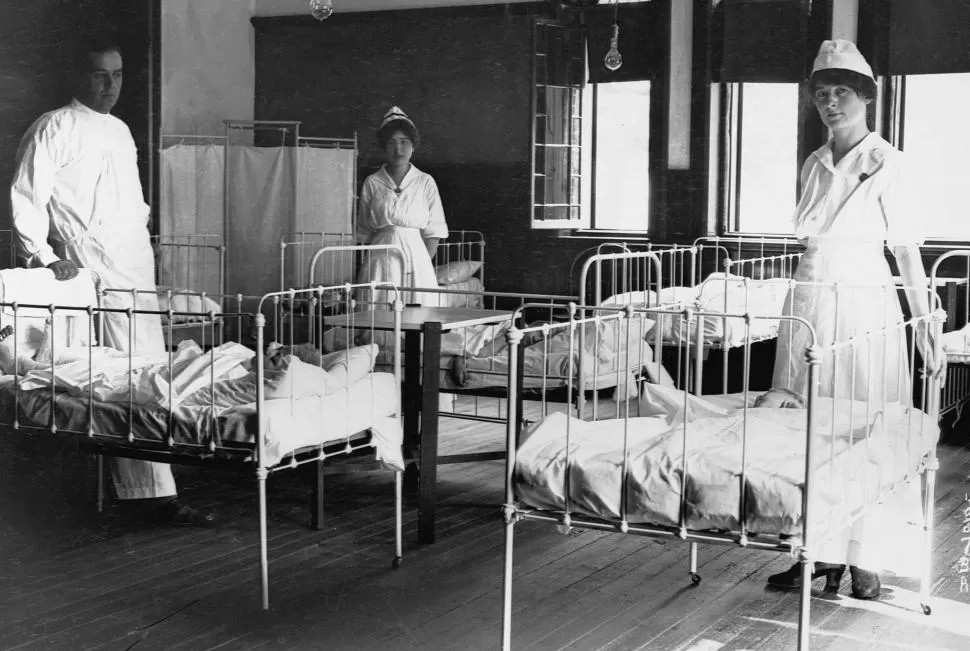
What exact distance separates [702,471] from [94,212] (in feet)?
10.8

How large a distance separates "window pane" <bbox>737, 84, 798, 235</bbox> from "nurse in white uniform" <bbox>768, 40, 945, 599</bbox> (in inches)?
180

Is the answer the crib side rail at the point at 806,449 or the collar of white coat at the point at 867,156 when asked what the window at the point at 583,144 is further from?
the crib side rail at the point at 806,449

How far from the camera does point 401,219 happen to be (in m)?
7.81

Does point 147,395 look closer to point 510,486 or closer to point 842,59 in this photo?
point 510,486

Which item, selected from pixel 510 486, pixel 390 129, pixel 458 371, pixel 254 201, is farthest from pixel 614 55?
pixel 510 486

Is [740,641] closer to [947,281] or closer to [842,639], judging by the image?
[842,639]

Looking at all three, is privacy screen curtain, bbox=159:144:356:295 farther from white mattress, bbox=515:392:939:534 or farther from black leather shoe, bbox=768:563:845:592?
white mattress, bbox=515:392:939:534

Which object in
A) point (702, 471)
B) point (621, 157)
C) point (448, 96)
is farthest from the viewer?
point (448, 96)

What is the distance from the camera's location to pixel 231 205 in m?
8.75

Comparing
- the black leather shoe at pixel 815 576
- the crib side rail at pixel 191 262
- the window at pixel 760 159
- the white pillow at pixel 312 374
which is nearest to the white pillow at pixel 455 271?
the crib side rail at pixel 191 262

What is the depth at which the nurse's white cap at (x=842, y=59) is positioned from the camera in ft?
13.2

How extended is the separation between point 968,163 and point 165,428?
6058 millimetres

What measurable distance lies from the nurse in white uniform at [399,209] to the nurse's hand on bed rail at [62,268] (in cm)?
313

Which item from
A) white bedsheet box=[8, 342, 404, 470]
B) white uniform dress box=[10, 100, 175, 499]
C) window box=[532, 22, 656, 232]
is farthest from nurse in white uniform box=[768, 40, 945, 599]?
window box=[532, 22, 656, 232]
